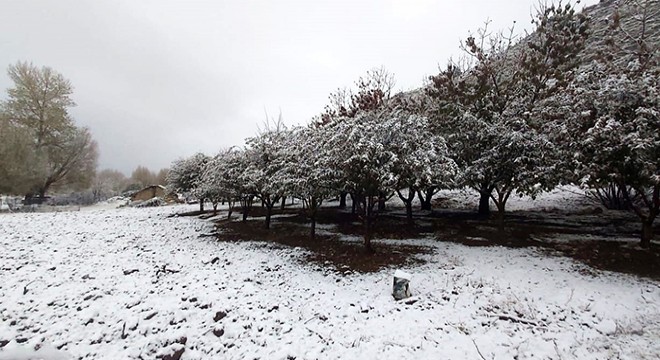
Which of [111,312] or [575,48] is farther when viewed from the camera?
[575,48]

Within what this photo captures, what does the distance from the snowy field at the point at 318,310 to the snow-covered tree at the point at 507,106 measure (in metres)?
3.01

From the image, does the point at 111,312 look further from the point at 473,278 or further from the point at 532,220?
the point at 532,220

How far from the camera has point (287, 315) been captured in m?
7.02

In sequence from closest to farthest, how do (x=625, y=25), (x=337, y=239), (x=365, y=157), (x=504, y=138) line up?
(x=365, y=157) → (x=504, y=138) → (x=337, y=239) → (x=625, y=25)

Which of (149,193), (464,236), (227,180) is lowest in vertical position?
(464,236)

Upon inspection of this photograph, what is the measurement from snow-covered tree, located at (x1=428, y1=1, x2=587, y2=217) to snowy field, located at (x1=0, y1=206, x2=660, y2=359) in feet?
9.87

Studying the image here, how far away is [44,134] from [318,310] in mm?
42909

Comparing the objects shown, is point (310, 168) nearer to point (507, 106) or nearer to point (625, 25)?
point (507, 106)

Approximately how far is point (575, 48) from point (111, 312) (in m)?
21.6

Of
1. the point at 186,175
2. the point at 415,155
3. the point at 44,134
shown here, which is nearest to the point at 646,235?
the point at 415,155

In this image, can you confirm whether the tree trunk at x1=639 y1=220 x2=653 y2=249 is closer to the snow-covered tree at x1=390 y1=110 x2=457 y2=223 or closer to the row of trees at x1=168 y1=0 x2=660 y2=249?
the row of trees at x1=168 y1=0 x2=660 y2=249

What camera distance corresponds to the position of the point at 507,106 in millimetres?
13383

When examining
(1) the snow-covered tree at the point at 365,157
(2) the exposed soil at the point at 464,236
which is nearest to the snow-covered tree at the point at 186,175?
(2) the exposed soil at the point at 464,236

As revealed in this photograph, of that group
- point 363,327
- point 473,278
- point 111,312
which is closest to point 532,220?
point 473,278
